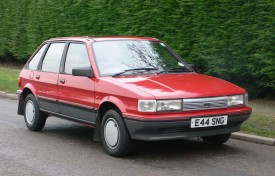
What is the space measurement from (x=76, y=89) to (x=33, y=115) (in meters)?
1.74

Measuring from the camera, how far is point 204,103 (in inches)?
278

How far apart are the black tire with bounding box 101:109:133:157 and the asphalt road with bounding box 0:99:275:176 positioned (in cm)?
12

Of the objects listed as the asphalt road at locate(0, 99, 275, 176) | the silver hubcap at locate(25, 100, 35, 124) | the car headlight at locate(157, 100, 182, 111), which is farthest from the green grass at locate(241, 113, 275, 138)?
the silver hubcap at locate(25, 100, 35, 124)

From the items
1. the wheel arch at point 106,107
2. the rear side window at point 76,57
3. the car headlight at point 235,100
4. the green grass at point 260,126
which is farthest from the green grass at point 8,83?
the car headlight at point 235,100

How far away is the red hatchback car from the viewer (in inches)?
272

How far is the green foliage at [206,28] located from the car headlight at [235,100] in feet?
12.7

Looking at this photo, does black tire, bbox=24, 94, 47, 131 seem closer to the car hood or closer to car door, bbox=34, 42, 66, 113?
car door, bbox=34, 42, 66, 113

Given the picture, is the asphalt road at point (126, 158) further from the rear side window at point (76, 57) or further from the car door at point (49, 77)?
the rear side window at point (76, 57)

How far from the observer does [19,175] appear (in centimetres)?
650

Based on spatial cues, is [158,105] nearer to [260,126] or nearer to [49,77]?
[49,77]

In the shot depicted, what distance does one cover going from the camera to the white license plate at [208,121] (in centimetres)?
696

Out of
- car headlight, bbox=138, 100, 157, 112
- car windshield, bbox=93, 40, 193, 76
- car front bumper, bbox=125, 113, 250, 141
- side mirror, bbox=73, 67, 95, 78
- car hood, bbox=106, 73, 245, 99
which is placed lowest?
car front bumper, bbox=125, 113, 250, 141

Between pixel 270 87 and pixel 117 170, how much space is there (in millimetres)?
6422

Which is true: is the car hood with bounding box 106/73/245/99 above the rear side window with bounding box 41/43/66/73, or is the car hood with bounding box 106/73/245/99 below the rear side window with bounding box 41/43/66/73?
below
